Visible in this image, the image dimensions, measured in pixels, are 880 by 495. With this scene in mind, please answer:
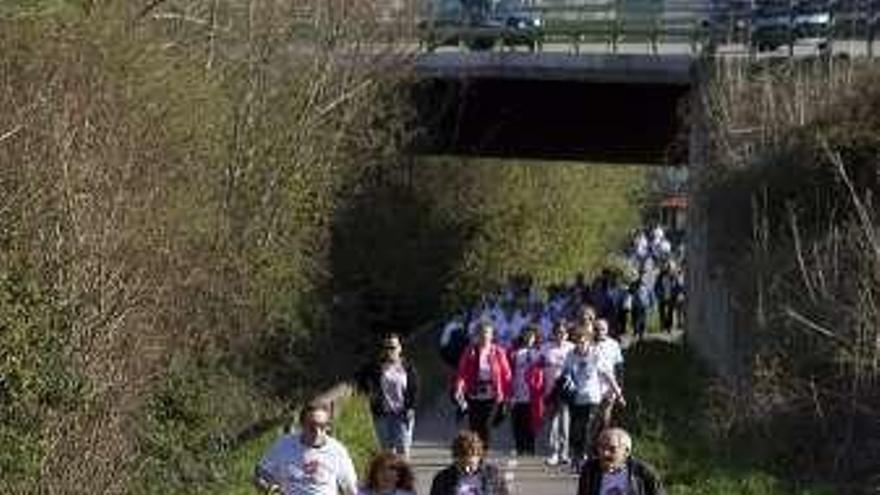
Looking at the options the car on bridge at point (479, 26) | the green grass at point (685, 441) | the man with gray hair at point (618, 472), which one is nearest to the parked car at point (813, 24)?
the green grass at point (685, 441)

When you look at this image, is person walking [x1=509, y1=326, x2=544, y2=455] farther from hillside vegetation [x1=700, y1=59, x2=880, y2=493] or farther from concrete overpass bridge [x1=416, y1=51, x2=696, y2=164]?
concrete overpass bridge [x1=416, y1=51, x2=696, y2=164]

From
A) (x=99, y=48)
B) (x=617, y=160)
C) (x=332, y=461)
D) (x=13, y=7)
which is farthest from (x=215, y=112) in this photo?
(x=617, y=160)

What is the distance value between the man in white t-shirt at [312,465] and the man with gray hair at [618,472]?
2324 millimetres

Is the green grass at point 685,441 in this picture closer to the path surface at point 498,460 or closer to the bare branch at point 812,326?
the path surface at point 498,460

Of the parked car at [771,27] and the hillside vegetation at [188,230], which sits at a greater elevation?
the parked car at [771,27]

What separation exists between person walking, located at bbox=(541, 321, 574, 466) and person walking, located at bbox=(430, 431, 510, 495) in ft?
27.6

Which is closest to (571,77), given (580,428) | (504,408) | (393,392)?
(504,408)

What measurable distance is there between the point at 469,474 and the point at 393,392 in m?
7.01

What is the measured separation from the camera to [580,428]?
66.7 feet

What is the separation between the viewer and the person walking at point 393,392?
61.0ft

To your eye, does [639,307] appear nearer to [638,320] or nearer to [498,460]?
[638,320]

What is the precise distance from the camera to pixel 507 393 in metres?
20.0

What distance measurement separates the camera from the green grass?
19594mm

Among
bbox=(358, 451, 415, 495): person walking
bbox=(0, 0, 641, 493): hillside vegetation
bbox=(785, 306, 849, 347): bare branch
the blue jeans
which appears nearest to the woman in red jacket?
the blue jeans
